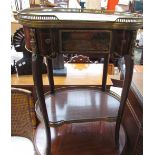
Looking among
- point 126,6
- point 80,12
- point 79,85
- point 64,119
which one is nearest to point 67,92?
point 79,85

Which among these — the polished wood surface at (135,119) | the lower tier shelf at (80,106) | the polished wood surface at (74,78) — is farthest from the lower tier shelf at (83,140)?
the polished wood surface at (74,78)

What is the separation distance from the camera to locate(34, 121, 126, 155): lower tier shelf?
0.91 metres

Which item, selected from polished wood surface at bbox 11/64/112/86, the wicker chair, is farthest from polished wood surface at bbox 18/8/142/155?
polished wood surface at bbox 11/64/112/86

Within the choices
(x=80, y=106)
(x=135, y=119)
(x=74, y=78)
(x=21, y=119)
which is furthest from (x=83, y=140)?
(x=74, y=78)

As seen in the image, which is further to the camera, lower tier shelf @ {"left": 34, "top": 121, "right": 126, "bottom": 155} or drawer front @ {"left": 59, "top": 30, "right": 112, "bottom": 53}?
lower tier shelf @ {"left": 34, "top": 121, "right": 126, "bottom": 155}

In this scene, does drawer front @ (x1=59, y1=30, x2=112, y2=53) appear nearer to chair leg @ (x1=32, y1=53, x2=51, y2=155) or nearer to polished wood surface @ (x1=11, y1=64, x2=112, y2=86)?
chair leg @ (x1=32, y1=53, x2=51, y2=155)

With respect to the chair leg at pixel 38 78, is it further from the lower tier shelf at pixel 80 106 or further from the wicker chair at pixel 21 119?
the wicker chair at pixel 21 119

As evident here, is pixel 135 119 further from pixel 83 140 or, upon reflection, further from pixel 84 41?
pixel 84 41

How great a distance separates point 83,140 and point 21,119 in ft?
1.21

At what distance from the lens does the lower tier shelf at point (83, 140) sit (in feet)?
2.98

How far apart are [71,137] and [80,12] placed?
587 mm

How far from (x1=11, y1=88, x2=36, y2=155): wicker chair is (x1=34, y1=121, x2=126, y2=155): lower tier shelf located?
0.21 ft
